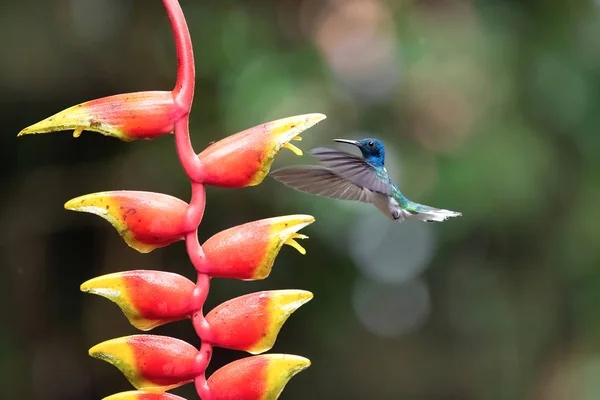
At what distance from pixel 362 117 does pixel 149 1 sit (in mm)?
912

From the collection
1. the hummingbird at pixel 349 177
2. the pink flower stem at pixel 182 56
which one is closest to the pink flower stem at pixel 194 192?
the pink flower stem at pixel 182 56

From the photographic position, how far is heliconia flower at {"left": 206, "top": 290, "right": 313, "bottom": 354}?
31.8 inches

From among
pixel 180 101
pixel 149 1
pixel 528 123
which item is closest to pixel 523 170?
pixel 528 123

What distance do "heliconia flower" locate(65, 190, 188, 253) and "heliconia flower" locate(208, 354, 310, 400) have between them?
141mm

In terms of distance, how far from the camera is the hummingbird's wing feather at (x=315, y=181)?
3.93ft

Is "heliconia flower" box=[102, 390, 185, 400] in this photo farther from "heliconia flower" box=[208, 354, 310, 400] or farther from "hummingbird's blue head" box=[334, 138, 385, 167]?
"hummingbird's blue head" box=[334, 138, 385, 167]

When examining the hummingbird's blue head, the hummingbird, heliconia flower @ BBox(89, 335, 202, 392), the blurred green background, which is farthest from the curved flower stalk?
the blurred green background

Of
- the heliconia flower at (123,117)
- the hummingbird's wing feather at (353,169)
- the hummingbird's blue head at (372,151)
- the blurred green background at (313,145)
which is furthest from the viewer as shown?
the blurred green background at (313,145)

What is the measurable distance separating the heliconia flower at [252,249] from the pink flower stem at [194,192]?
1 centimetres

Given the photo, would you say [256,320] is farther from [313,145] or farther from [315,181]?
[313,145]

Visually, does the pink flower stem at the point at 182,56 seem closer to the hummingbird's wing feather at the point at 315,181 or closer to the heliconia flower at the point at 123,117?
the heliconia flower at the point at 123,117

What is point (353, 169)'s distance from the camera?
123 centimetres

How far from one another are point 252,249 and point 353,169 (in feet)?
1.49

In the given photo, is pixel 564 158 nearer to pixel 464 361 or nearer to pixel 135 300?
pixel 464 361
